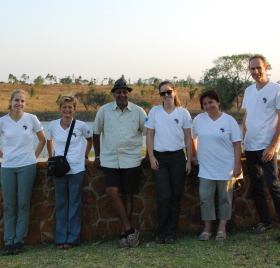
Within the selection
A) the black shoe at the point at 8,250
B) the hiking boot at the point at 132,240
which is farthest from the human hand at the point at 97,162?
the black shoe at the point at 8,250

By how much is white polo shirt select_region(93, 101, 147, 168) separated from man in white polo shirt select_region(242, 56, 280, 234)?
1139 mm

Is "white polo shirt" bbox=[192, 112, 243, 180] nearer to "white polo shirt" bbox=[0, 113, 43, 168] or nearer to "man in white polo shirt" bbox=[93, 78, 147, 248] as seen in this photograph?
"man in white polo shirt" bbox=[93, 78, 147, 248]

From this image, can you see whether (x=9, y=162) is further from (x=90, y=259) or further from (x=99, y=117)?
(x=90, y=259)

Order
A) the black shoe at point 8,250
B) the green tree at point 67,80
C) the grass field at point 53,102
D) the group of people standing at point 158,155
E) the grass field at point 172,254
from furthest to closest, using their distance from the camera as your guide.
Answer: the green tree at point 67,80 → the grass field at point 53,102 → the black shoe at point 8,250 → the group of people standing at point 158,155 → the grass field at point 172,254

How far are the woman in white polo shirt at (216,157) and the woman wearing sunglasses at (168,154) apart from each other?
160 mm

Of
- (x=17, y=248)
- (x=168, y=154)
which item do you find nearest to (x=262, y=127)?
(x=168, y=154)

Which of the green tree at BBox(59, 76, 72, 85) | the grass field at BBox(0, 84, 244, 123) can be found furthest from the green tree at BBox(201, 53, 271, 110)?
the green tree at BBox(59, 76, 72, 85)

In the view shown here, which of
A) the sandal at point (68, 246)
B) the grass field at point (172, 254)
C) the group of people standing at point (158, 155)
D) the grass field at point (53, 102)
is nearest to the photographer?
the grass field at point (172, 254)

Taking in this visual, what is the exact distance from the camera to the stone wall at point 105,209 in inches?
175

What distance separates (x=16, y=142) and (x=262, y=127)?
99.8 inches

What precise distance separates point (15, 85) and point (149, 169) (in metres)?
72.3

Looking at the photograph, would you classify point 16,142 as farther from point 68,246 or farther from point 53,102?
point 53,102

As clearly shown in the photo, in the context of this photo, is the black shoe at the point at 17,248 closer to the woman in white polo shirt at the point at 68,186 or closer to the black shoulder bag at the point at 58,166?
the woman in white polo shirt at the point at 68,186

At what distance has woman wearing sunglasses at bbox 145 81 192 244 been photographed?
13.0 ft
